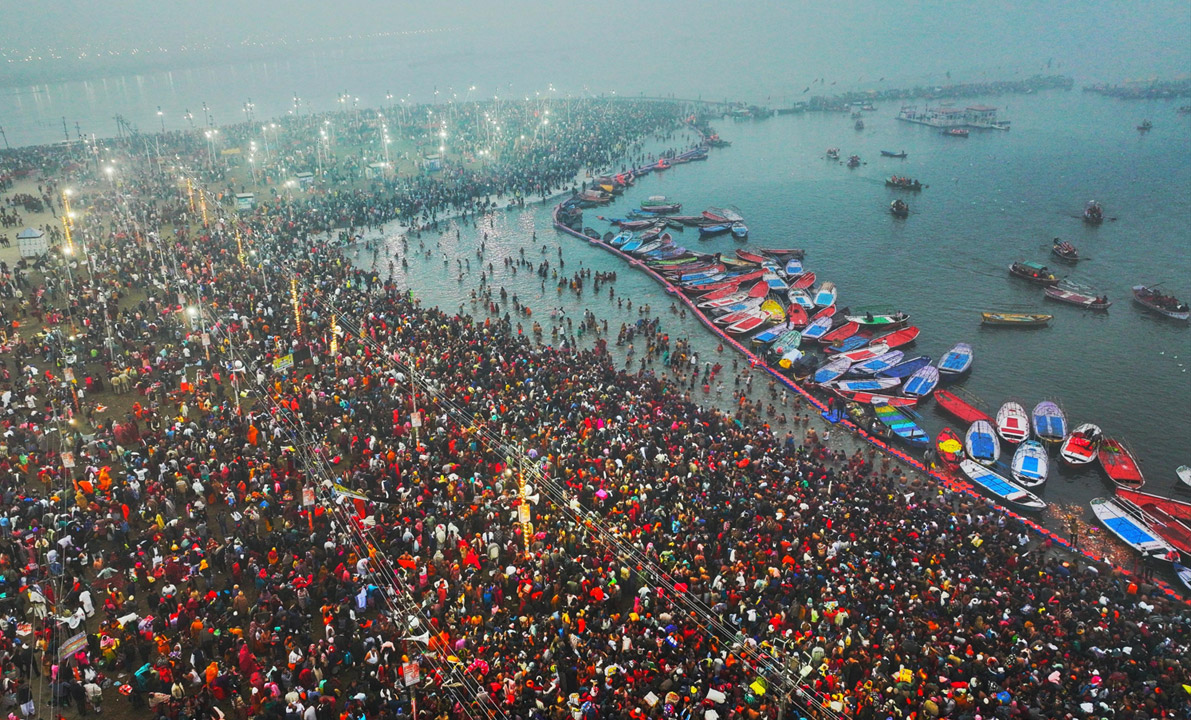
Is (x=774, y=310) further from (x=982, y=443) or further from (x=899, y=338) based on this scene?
(x=982, y=443)

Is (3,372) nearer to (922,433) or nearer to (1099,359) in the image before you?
(922,433)

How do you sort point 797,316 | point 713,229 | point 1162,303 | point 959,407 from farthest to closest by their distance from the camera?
1. point 713,229
2. point 1162,303
3. point 797,316
4. point 959,407

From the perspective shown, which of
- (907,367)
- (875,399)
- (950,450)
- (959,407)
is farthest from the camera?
(907,367)

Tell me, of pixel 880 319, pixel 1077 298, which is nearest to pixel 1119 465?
pixel 880 319

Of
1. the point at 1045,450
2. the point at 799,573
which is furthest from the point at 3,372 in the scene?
the point at 1045,450

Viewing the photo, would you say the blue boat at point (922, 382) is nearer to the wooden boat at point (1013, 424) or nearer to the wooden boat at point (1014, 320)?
the wooden boat at point (1013, 424)

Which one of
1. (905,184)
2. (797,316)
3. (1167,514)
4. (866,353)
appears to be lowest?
(1167,514)

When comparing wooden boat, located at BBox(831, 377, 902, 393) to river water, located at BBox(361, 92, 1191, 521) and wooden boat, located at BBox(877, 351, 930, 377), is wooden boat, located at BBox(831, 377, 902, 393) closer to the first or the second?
wooden boat, located at BBox(877, 351, 930, 377)

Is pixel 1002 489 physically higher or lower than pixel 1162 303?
lower

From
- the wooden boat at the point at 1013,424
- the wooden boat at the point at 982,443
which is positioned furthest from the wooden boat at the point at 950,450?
the wooden boat at the point at 1013,424
